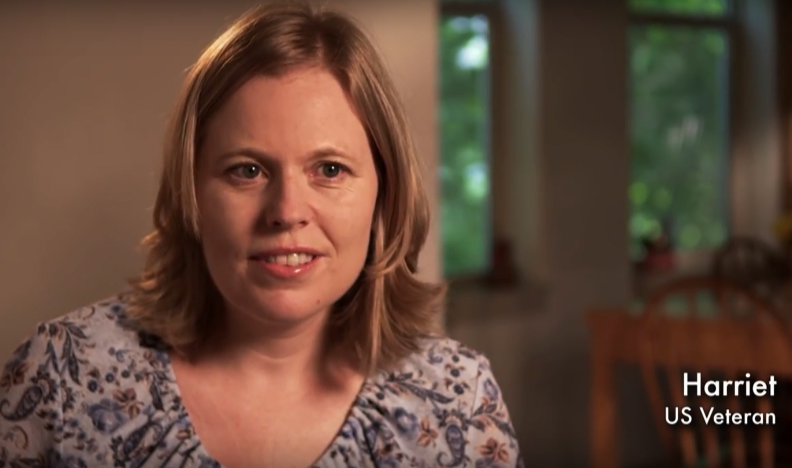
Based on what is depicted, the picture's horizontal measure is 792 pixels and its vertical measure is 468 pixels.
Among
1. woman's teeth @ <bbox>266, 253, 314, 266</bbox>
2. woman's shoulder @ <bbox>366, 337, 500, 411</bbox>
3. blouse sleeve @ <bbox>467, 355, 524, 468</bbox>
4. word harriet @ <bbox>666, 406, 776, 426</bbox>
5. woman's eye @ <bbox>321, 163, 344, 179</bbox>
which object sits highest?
Result: woman's eye @ <bbox>321, 163, 344, 179</bbox>

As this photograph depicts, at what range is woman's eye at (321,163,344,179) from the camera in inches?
37.4

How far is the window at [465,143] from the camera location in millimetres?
3492

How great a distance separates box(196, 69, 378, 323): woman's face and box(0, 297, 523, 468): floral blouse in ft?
0.43

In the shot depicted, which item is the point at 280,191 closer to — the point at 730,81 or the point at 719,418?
the point at 719,418

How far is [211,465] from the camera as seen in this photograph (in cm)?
98

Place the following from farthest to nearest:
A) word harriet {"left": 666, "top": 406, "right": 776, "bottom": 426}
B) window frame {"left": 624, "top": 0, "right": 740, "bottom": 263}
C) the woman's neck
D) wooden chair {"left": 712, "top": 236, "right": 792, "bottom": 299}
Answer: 1. window frame {"left": 624, "top": 0, "right": 740, "bottom": 263}
2. wooden chair {"left": 712, "top": 236, "right": 792, "bottom": 299}
3. word harriet {"left": 666, "top": 406, "right": 776, "bottom": 426}
4. the woman's neck

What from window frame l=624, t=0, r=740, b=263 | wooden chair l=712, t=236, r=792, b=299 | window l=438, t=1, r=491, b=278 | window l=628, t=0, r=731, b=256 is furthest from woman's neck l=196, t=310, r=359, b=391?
window frame l=624, t=0, r=740, b=263

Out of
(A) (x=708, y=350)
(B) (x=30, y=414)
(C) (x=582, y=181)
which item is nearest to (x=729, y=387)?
(A) (x=708, y=350)

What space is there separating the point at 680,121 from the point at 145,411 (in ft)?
11.7

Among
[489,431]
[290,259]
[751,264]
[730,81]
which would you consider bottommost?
[751,264]

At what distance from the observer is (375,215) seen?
1.06m

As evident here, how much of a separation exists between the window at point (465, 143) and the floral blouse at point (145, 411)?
7.74 ft

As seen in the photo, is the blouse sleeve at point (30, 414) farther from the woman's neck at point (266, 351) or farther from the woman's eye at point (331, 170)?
the woman's eye at point (331, 170)

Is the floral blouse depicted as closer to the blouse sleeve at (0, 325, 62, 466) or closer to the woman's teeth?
the blouse sleeve at (0, 325, 62, 466)
